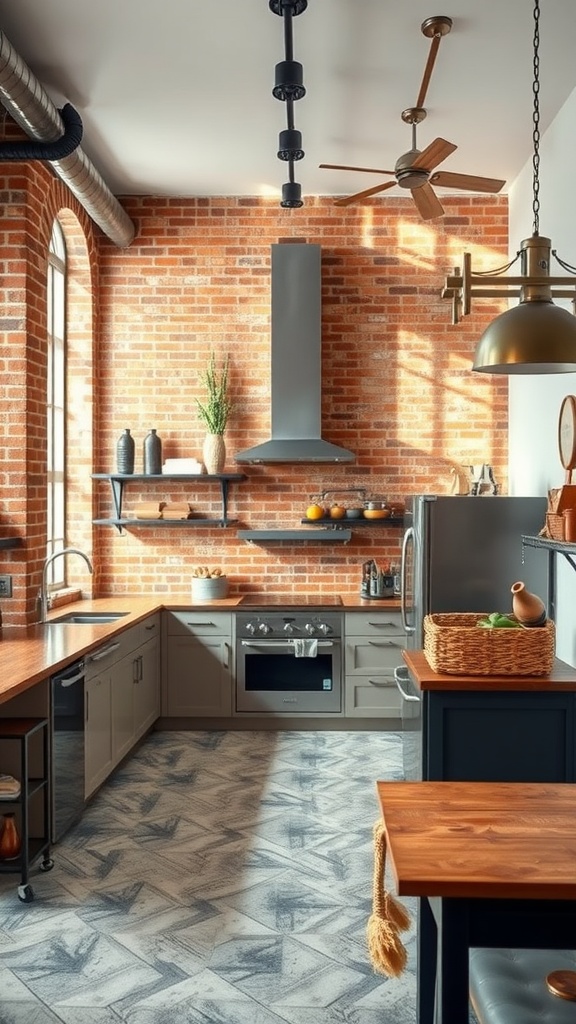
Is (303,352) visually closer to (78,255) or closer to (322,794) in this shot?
(78,255)

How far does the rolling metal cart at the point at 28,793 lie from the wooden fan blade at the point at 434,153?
2.89 meters

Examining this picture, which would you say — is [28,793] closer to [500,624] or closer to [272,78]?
[500,624]

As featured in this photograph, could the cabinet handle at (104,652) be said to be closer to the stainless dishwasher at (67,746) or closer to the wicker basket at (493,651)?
the stainless dishwasher at (67,746)

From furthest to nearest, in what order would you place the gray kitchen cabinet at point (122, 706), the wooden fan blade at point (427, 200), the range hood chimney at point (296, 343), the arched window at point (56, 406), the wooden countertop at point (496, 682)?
the range hood chimney at point (296, 343), the arched window at point (56, 406), the gray kitchen cabinet at point (122, 706), the wooden fan blade at point (427, 200), the wooden countertop at point (496, 682)

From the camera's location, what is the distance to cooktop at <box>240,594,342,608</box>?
224 inches

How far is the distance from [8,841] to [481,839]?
2.22 m

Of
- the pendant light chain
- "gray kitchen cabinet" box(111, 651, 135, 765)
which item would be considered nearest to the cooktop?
"gray kitchen cabinet" box(111, 651, 135, 765)

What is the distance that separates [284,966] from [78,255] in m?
4.74

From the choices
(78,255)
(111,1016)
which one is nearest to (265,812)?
(111,1016)

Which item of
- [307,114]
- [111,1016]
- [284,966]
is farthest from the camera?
[307,114]

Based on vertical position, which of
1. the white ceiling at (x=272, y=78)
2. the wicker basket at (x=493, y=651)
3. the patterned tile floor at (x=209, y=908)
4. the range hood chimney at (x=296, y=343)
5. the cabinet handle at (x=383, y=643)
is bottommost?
the patterned tile floor at (x=209, y=908)

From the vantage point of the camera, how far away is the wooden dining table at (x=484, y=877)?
5.15 ft

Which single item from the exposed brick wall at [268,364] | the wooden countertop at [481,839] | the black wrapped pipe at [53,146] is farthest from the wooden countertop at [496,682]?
the black wrapped pipe at [53,146]

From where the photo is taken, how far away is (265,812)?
4.23 meters
